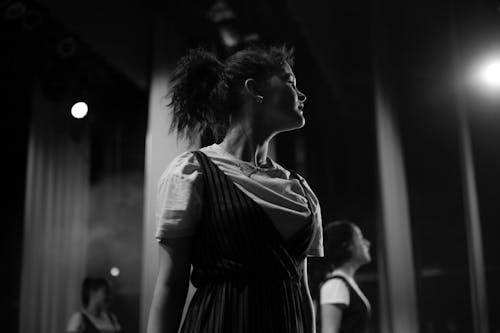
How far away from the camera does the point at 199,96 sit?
4.18 feet

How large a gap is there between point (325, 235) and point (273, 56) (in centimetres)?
169

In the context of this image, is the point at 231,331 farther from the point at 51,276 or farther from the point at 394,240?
the point at 394,240

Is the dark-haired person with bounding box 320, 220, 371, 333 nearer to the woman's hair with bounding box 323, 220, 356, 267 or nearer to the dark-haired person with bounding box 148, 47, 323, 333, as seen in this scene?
the woman's hair with bounding box 323, 220, 356, 267

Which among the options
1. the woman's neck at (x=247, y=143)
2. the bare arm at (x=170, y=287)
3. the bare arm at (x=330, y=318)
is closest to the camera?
the bare arm at (x=170, y=287)

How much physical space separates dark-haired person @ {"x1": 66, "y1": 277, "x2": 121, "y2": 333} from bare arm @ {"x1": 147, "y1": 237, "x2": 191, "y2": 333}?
277cm

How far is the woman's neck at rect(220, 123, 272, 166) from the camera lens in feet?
3.97

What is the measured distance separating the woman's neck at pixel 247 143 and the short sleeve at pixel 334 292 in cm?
138

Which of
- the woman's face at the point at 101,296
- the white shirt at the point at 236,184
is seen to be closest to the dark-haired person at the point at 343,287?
the white shirt at the point at 236,184

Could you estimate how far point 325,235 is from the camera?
2.84m

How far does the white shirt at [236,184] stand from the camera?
1.06 meters

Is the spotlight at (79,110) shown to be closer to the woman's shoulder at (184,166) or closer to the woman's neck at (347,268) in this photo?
the woman's neck at (347,268)

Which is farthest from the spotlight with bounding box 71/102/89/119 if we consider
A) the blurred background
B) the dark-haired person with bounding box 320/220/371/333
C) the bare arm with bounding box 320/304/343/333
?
the bare arm with bounding box 320/304/343/333

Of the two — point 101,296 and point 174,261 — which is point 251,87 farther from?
point 101,296

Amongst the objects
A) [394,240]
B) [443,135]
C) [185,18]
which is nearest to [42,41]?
[185,18]
